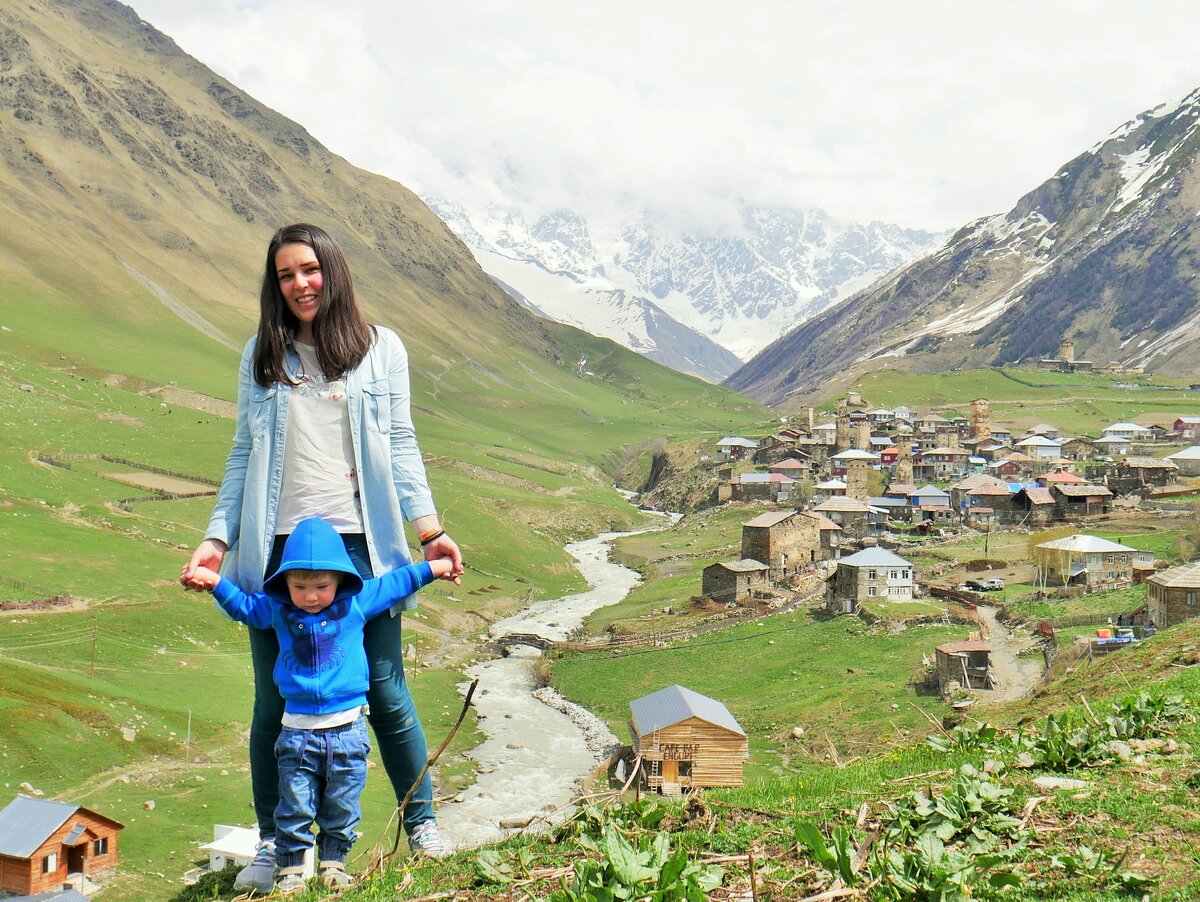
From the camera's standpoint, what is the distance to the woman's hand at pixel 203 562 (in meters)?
8.49

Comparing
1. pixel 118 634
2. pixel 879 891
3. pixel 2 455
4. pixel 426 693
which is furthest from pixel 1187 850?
pixel 2 455

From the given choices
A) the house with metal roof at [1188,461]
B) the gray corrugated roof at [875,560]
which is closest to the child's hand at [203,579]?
the gray corrugated roof at [875,560]

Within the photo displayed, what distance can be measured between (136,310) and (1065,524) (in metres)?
159

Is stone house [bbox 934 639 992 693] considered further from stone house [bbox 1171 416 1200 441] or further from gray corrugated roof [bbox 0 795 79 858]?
stone house [bbox 1171 416 1200 441]

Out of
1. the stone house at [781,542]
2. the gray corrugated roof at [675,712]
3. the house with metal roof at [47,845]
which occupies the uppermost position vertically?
the stone house at [781,542]

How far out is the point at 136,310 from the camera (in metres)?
187

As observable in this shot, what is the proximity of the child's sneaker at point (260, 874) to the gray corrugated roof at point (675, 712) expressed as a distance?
28.6 metres

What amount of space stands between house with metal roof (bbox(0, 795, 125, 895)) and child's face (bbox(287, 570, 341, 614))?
25628 mm

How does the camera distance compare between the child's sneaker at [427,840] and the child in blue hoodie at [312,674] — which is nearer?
the child in blue hoodie at [312,674]

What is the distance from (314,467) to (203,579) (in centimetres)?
129

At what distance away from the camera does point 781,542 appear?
83062 millimetres

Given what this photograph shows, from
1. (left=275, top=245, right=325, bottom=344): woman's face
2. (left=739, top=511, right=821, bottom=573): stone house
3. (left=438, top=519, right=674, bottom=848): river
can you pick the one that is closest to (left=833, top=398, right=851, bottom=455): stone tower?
(left=739, top=511, right=821, bottom=573): stone house

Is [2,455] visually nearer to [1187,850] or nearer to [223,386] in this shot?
[223,386]

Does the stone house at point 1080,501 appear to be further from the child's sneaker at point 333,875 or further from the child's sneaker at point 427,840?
the child's sneaker at point 333,875
